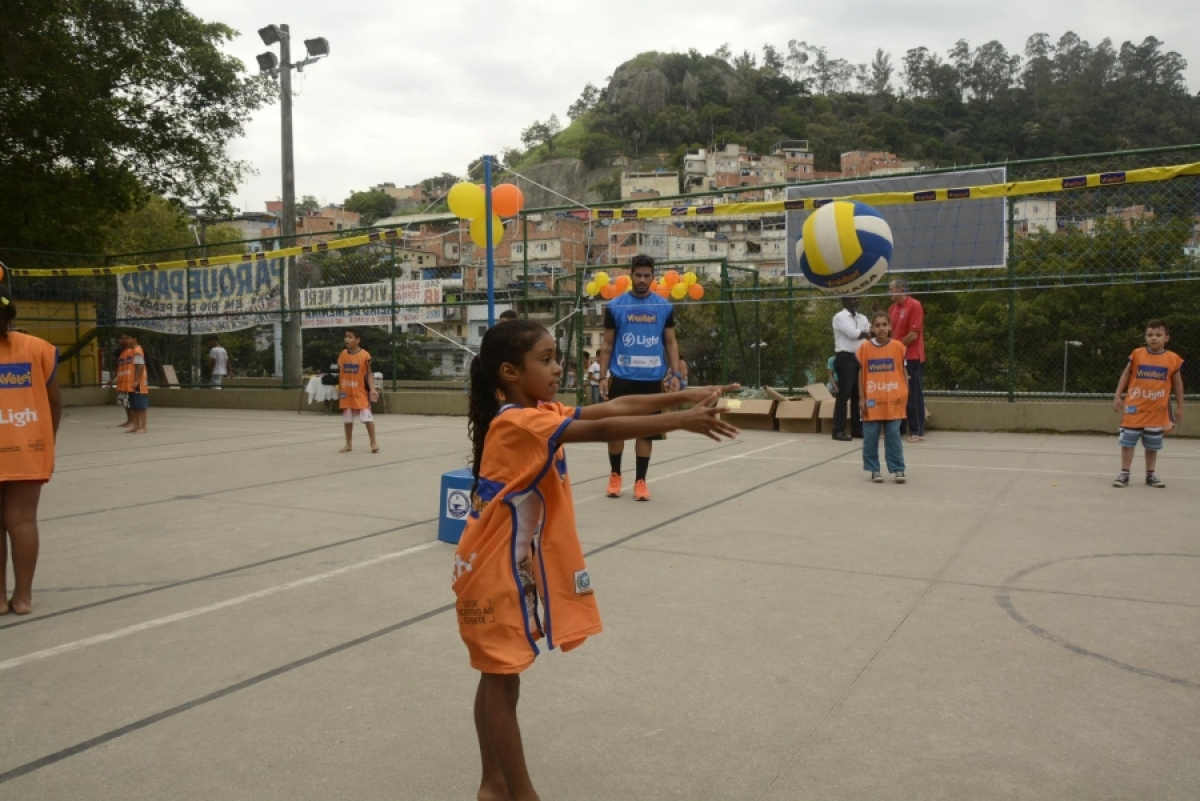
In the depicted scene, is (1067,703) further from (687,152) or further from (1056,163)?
(687,152)

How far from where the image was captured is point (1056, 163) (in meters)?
11.6

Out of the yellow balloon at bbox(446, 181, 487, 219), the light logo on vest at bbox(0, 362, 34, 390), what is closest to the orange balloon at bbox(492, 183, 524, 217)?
the yellow balloon at bbox(446, 181, 487, 219)

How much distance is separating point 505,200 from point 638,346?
4504 mm

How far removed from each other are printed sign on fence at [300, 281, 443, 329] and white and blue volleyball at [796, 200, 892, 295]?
9821 mm

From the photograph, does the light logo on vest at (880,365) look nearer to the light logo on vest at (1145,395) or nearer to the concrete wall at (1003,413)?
the light logo on vest at (1145,395)

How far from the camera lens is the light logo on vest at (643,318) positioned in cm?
788

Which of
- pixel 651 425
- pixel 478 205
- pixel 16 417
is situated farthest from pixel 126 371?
pixel 651 425

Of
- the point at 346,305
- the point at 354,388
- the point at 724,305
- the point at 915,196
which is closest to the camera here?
the point at 354,388

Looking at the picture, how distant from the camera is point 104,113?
22469 mm

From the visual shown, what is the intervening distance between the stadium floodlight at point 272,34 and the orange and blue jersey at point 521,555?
77.8 feet

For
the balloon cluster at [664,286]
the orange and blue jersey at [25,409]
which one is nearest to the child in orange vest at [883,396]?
the orange and blue jersey at [25,409]

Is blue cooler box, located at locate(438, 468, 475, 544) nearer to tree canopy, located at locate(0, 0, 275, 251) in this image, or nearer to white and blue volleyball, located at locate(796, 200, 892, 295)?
white and blue volleyball, located at locate(796, 200, 892, 295)

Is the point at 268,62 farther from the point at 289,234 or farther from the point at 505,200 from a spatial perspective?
the point at 505,200

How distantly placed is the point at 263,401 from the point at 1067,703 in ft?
62.1
